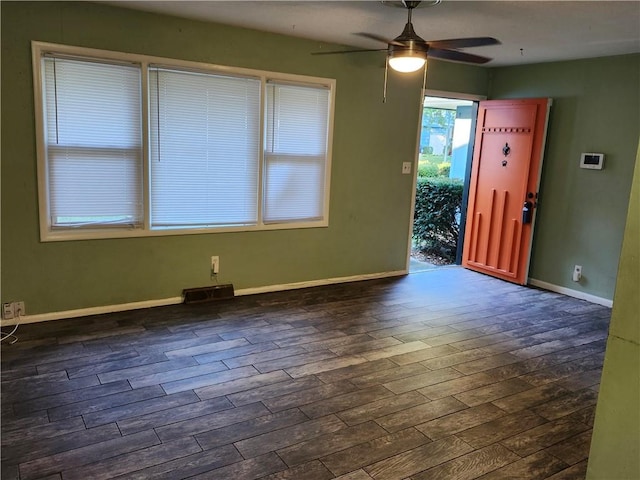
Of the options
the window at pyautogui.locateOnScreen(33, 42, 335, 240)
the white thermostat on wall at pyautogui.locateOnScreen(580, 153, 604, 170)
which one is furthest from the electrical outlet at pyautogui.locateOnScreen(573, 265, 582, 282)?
the window at pyautogui.locateOnScreen(33, 42, 335, 240)

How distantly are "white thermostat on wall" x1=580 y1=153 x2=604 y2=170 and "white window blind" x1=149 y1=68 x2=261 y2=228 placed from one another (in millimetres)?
3080

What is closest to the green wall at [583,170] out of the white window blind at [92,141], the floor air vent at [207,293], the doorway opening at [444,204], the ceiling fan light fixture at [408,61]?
the doorway opening at [444,204]

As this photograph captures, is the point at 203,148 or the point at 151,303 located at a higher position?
the point at 203,148

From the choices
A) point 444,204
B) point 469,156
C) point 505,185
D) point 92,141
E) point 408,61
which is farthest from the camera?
point 444,204

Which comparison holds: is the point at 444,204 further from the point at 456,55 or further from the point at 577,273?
the point at 456,55

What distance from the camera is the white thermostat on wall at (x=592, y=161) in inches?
183

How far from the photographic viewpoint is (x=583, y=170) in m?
4.83

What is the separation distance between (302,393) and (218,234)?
6.31 ft

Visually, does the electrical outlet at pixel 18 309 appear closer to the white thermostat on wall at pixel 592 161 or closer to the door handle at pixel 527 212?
the door handle at pixel 527 212

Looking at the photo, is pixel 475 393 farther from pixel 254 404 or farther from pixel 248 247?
pixel 248 247

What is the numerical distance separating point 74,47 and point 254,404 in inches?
107

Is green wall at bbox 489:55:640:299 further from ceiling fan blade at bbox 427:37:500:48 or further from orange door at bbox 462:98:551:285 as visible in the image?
ceiling fan blade at bbox 427:37:500:48

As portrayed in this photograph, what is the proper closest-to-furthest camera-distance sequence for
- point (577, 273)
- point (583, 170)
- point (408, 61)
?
1. point (408, 61)
2. point (583, 170)
3. point (577, 273)

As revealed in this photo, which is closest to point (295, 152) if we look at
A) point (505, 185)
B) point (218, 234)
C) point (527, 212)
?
point (218, 234)
